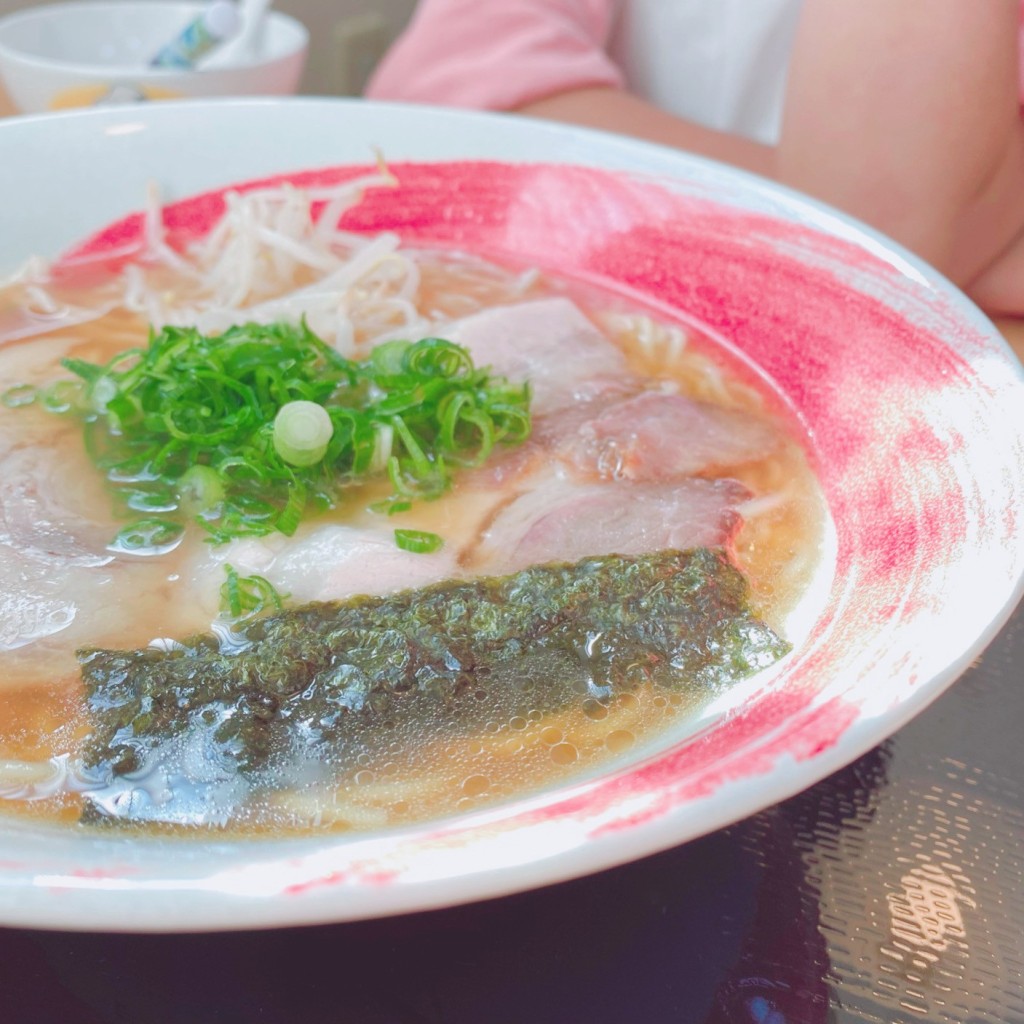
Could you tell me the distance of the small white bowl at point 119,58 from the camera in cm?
182

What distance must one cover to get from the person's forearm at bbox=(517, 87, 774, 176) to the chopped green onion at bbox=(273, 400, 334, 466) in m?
1.36

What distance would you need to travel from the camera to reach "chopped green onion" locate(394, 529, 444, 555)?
99 centimetres

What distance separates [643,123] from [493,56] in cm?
39

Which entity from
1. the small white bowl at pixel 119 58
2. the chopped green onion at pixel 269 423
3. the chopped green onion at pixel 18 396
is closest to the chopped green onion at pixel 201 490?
the chopped green onion at pixel 269 423

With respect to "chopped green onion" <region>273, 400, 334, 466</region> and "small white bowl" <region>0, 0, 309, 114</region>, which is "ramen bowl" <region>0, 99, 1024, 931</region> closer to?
"small white bowl" <region>0, 0, 309, 114</region>

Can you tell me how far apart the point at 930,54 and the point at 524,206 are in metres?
0.76

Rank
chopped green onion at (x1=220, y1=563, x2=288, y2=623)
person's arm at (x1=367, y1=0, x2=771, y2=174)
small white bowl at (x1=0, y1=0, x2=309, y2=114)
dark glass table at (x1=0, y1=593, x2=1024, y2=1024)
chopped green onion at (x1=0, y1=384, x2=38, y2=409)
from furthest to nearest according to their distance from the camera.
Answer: person's arm at (x1=367, y1=0, x2=771, y2=174) → small white bowl at (x1=0, y1=0, x2=309, y2=114) → chopped green onion at (x1=0, y1=384, x2=38, y2=409) → chopped green onion at (x1=220, y1=563, x2=288, y2=623) → dark glass table at (x1=0, y1=593, x2=1024, y2=1024)

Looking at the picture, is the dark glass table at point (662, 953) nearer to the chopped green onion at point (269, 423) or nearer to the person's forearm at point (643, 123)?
the chopped green onion at point (269, 423)

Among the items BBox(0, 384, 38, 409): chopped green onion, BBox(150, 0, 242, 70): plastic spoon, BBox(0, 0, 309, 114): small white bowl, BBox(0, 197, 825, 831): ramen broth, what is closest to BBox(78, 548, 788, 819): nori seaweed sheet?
BBox(0, 197, 825, 831): ramen broth

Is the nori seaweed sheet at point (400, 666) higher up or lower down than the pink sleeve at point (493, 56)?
lower down

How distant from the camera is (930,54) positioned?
170 centimetres

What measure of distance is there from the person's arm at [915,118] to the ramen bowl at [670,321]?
1.54 feet

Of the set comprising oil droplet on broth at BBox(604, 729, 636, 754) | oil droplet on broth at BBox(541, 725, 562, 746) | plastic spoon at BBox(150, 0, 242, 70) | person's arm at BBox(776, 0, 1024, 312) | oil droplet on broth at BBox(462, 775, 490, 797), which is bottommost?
oil droplet on broth at BBox(462, 775, 490, 797)

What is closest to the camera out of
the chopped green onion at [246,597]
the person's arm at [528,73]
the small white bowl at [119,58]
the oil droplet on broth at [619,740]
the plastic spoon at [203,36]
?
the oil droplet on broth at [619,740]
